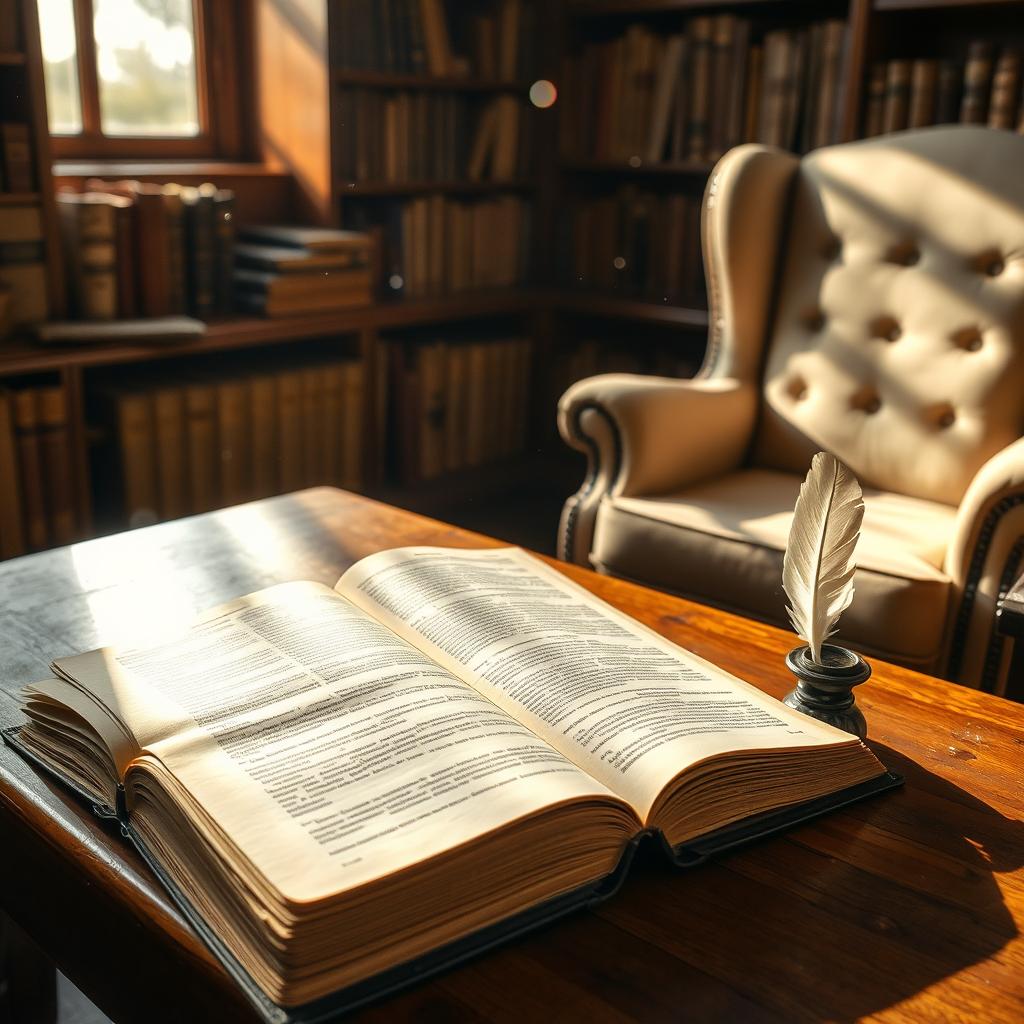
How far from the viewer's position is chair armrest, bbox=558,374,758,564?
201 centimetres

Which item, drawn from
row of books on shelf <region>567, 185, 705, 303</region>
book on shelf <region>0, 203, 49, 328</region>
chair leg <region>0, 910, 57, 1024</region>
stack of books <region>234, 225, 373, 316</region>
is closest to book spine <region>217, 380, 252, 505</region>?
stack of books <region>234, 225, 373, 316</region>

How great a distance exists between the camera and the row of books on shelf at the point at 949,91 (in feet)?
8.01

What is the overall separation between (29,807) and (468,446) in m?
2.50

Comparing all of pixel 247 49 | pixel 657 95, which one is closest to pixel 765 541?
pixel 657 95

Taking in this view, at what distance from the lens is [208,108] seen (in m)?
2.96

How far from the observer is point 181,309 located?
2609 mm

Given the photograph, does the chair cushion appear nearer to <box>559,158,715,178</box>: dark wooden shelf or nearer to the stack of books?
the stack of books

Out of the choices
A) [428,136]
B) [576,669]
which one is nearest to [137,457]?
[428,136]

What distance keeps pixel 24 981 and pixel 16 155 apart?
5.40 ft

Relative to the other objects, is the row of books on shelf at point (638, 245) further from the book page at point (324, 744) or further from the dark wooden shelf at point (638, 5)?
the book page at point (324, 744)

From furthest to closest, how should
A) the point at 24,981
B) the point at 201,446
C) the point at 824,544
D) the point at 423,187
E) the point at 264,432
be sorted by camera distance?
the point at 423,187 → the point at 264,432 → the point at 201,446 → the point at 24,981 → the point at 824,544

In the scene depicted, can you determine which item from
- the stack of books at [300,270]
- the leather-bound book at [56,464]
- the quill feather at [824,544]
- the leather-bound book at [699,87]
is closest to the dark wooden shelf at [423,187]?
the stack of books at [300,270]

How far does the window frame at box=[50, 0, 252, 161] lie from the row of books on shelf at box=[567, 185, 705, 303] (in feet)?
3.15

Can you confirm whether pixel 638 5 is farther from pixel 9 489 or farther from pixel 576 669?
pixel 576 669
